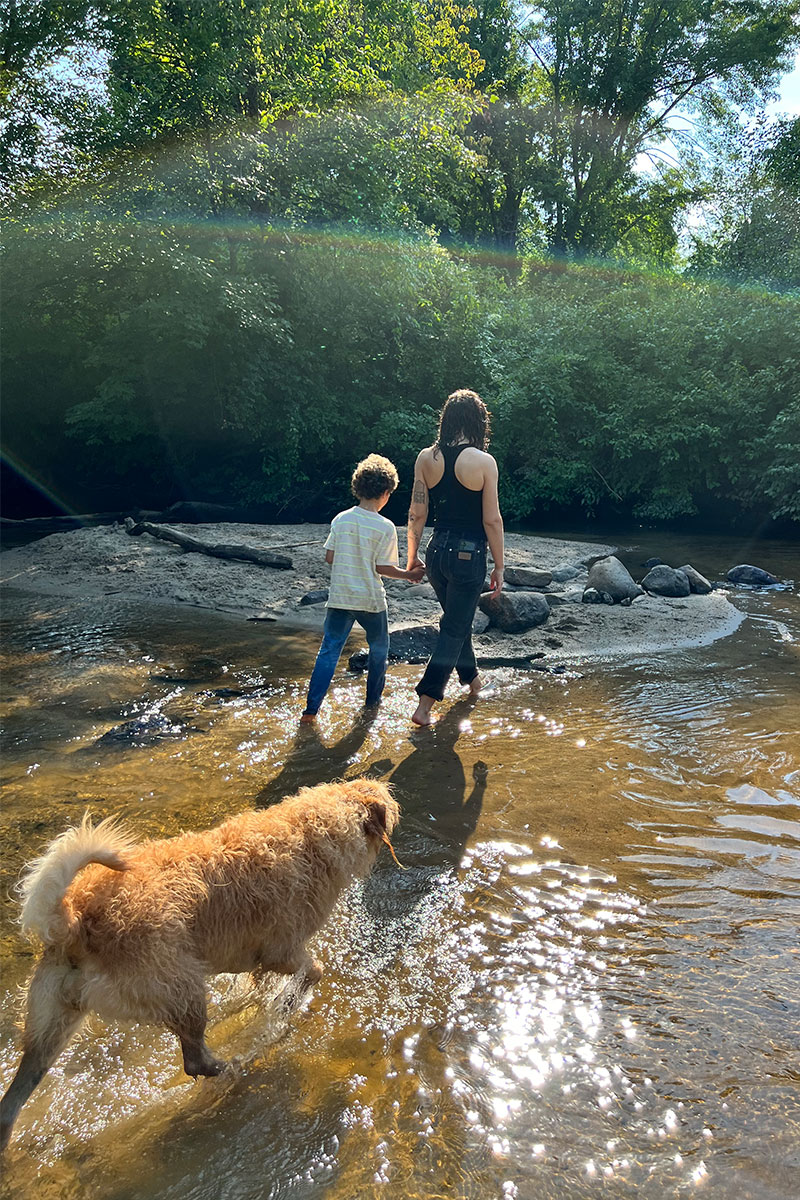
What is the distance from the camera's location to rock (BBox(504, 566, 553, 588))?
33.6 ft

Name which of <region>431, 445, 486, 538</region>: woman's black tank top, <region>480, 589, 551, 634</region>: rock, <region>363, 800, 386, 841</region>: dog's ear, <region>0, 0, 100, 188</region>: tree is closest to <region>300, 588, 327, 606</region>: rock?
<region>480, 589, 551, 634</region>: rock

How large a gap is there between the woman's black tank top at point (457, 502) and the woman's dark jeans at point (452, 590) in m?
0.08

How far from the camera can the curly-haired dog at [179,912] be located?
7.72ft

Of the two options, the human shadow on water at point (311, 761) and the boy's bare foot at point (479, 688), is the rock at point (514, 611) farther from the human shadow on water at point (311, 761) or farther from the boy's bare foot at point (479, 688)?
the human shadow on water at point (311, 761)

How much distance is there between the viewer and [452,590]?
5.85 meters

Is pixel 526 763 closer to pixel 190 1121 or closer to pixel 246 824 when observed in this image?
pixel 246 824

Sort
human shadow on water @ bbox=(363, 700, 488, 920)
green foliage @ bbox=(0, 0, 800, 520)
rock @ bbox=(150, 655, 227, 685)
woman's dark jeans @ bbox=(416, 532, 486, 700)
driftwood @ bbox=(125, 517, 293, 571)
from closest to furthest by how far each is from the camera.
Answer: human shadow on water @ bbox=(363, 700, 488, 920) < woman's dark jeans @ bbox=(416, 532, 486, 700) < rock @ bbox=(150, 655, 227, 685) < driftwood @ bbox=(125, 517, 293, 571) < green foliage @ bbox=(0, 0, 800, 520)

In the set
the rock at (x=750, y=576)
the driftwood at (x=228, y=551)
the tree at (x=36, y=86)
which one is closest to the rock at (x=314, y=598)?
the driftwood at (x=228, y=551)

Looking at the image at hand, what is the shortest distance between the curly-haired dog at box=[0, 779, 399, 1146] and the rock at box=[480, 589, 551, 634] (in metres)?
5.57

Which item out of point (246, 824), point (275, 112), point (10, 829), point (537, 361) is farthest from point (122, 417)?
point (246, 824)

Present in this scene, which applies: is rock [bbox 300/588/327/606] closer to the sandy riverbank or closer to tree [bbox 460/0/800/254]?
the sandy riverbank

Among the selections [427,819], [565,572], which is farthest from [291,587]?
[427,819]

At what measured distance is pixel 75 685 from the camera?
6750 millimetres

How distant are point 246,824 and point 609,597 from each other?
7.56m
